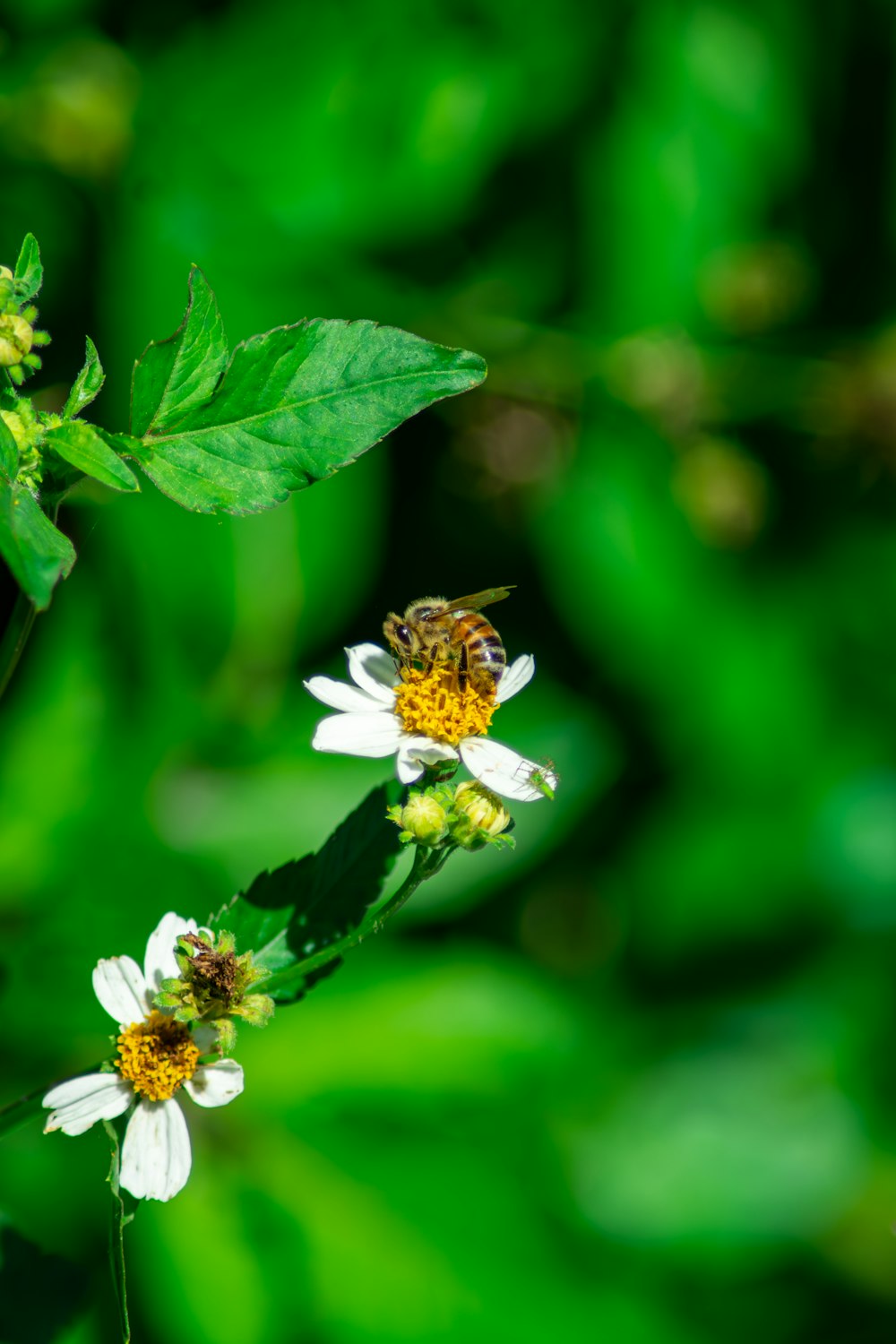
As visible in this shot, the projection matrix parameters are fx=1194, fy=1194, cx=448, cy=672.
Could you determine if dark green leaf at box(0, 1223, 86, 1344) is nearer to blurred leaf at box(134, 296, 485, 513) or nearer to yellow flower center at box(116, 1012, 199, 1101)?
yellow flower center at box(116, 1012, 199, 1101)

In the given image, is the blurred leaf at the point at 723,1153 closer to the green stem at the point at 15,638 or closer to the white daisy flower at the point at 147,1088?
the white daisy flower at the point at 147,1088

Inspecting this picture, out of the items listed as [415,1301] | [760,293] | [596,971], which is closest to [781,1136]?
[596,971]

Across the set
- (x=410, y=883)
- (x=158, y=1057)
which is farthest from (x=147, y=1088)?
(x=410, y=883)

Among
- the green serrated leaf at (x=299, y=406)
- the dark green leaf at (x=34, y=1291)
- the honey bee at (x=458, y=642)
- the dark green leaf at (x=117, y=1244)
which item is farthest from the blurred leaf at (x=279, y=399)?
the dark green leaf at (x=34, y=1291)

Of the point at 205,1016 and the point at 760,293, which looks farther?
the point at 760,293

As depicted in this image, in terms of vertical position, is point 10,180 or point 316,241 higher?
point 10,180

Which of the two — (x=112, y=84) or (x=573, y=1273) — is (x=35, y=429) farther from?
(x=573, y=1273)
